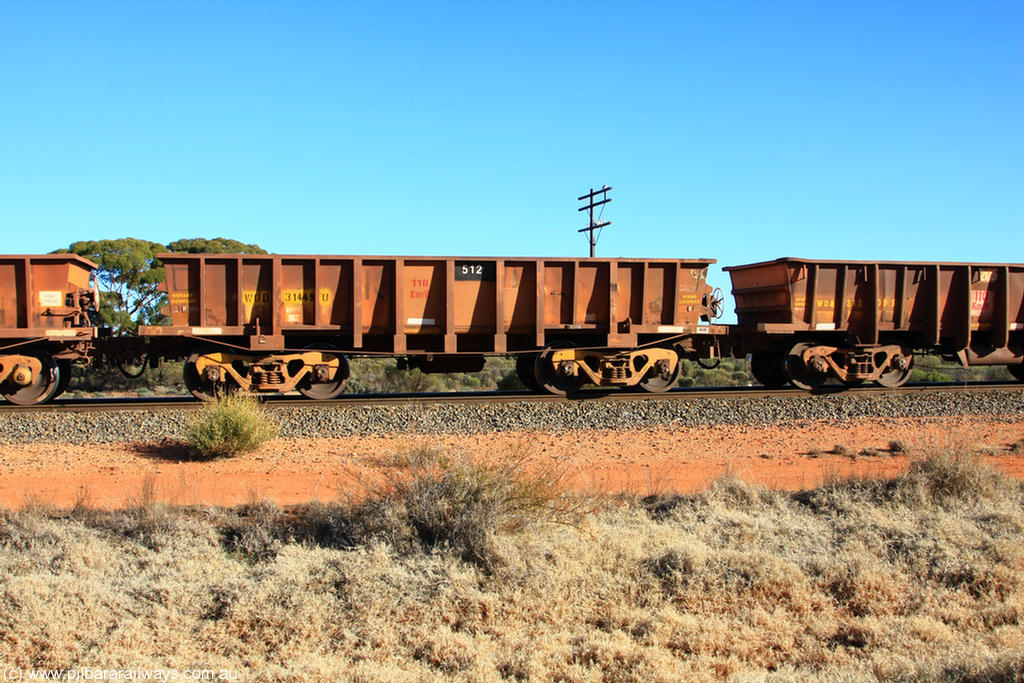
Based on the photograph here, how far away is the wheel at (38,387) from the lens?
43.6 feet

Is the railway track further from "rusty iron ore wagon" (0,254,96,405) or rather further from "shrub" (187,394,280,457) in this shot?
"shrub" (187,394,280,457)

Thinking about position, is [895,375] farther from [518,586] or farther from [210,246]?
[210,246]

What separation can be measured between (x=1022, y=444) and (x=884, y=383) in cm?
535

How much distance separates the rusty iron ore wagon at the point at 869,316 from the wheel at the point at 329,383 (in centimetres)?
796

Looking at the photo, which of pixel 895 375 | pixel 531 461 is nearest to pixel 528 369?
pixel 531 461

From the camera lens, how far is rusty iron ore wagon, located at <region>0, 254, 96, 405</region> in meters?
13.1

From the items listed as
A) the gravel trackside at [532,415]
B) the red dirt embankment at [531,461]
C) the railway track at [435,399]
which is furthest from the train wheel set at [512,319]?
the red dirt embankment at [531,461]

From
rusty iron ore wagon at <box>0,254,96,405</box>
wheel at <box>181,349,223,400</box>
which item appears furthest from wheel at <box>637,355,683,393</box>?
rusty iron ore wagon at <box>0,254,96,405</box>

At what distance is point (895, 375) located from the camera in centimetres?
1642

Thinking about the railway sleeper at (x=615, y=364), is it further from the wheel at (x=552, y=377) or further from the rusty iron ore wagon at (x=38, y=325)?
the rusty iron ore wagon at (x=38, y=325)

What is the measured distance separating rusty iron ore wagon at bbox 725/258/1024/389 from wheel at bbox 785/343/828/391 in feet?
0.07

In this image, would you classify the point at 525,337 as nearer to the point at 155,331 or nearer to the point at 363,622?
the point at 155,331

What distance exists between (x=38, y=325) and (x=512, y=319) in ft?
27.9

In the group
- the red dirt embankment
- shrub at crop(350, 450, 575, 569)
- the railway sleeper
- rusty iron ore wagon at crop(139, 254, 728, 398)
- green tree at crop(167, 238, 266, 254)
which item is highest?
green tree at crop(167, 238, 266, 254)
